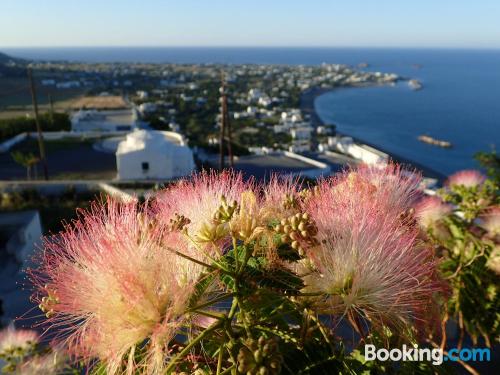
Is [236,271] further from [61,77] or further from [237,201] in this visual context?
[61,77]

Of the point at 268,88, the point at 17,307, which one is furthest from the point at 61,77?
the point at 17,307

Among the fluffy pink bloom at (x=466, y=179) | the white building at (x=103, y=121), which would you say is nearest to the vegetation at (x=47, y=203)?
the fluffy pink bloom at (x=466, y=179)

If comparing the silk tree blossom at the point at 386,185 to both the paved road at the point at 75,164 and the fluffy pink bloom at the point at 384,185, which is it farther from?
the paved road at the point at 75,164

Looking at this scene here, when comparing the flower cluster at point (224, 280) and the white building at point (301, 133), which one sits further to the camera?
the white building at point (301, 133)

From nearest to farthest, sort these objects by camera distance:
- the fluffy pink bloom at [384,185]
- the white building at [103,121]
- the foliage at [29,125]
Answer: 1. the fluffy pink bloom at [384,185]
2. the foliage at [29,125]
3. the white building at [103,121]

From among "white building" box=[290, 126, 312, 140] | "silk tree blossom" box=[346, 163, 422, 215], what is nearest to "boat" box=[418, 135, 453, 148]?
"white building" box=[290, 126, 312, 140]

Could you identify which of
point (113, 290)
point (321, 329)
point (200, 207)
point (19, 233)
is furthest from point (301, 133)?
point (113, 290)
